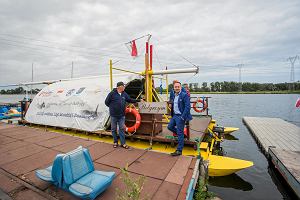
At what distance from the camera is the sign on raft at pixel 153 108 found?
5.65m

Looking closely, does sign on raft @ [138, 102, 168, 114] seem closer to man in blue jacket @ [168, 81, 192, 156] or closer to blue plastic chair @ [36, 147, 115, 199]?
man in blue jacket @ [168, 81, 192, 156]

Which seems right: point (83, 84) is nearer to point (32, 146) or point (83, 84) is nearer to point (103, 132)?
Result: point (103, 132)

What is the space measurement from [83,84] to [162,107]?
5.18m

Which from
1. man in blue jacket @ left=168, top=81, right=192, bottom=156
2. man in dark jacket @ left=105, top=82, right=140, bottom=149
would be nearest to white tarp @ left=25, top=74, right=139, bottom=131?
man in dark jacket @ left=105, top=82, right=140, bottom=149

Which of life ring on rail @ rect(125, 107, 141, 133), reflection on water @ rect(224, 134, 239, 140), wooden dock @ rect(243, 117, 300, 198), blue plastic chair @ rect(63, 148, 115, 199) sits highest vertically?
life ring on rail @ rect(125, 107, 141, 133)

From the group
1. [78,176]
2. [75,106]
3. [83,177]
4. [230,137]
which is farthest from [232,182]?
[75,106]

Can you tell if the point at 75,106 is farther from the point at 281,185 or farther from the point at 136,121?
the point at 281,185

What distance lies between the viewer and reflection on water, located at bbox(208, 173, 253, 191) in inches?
258

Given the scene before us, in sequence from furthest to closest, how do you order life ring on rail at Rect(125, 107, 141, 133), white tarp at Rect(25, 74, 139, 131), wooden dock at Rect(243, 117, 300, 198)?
white tarp at Rect(25, 74, 139, 131) < life ring on rail at Rect(125, 107, 141, 133) < wooden dock at Rect(243, 117, 300, 198)

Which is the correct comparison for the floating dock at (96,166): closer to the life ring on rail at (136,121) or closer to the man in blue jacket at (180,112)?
the man in blue jacket at (180,112)

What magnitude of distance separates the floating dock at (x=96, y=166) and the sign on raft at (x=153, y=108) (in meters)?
1.31

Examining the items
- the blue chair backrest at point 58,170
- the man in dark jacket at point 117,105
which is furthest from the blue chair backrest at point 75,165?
the man in dark jacket at point 117,105

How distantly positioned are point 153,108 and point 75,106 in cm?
418

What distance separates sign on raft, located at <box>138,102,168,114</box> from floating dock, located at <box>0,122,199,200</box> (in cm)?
131
